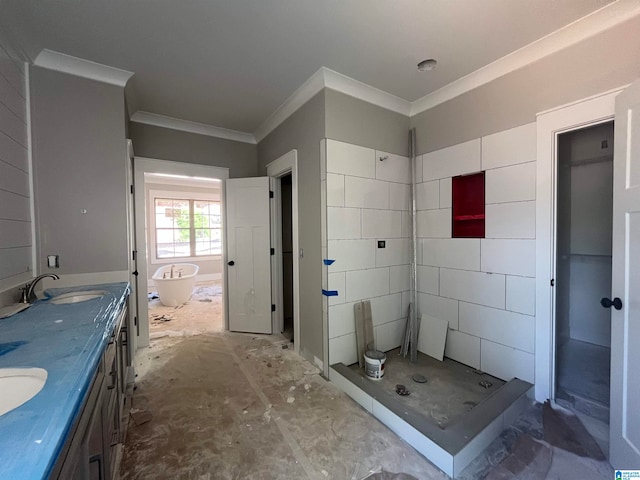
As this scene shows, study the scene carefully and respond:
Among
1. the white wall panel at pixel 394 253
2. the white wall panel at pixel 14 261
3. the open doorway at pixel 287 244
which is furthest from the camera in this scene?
the open doorway at pixel 287 244

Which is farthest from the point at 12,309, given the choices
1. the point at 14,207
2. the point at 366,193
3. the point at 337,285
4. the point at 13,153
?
the point at 366,193

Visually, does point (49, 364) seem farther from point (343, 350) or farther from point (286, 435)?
point (343, 350)

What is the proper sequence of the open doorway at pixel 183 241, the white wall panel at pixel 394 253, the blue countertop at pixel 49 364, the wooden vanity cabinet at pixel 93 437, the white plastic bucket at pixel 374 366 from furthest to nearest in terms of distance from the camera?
the open doorway at pixel 183 241 → the white wall panel at pixel 394 253 → the white plastic bucket at pixel 374 366 → the wooden vanity cabinet at pixel 93 437 → the blue countertop at pixel 49 364

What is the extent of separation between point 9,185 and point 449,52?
3.11 m

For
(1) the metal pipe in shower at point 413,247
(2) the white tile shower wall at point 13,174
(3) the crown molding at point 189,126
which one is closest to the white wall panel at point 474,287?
(1) the metal pipe in shower at point 413,247

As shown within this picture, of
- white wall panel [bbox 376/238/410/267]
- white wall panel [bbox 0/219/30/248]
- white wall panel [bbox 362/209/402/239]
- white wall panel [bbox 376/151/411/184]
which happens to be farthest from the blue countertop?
white wall panel [bbox 376/151/411/184]

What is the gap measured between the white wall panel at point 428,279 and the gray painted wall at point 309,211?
3.68 feet

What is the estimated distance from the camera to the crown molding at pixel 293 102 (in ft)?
7.69

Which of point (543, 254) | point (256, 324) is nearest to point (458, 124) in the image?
point (543, 254)

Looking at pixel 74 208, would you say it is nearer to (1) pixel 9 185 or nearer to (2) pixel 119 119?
(1) pixel 9 185

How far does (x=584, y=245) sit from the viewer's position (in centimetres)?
307

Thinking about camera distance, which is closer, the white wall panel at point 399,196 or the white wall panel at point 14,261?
the white wall panel at point 14,261

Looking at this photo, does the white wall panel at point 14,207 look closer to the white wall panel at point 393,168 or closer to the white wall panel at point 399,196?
the white wall panel at point 393,168

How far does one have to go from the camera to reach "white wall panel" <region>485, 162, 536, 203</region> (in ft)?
6.74
